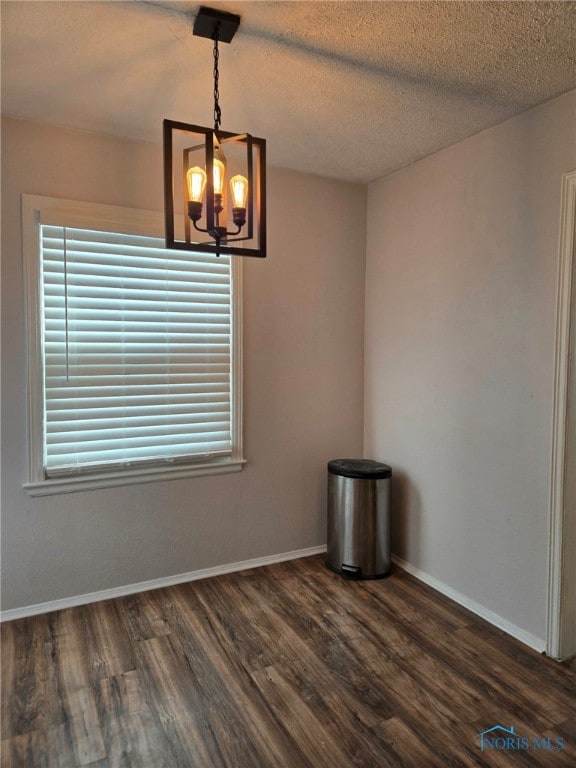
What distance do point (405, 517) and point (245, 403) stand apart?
1.34m

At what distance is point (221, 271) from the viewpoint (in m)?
3.09

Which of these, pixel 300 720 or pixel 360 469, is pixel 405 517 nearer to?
pixel 360 469

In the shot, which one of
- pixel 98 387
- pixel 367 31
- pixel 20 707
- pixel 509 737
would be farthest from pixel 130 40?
pixel 509 737

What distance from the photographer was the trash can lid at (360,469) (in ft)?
10.2

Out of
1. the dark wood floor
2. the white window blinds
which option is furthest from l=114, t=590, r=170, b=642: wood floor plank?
the white window blinds

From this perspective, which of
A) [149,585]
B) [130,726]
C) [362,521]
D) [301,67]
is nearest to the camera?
[130,726]

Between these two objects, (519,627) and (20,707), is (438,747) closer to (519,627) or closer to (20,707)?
(519,627)

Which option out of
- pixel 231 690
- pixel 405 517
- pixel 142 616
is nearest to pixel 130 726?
pixel 231 690

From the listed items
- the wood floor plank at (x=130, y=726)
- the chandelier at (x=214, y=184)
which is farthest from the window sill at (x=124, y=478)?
the chandelier at (x=214, y=184)

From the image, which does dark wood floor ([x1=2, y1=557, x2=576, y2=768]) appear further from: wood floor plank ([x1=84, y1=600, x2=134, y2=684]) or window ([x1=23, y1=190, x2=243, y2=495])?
window ([x1=23, y1=190, x2=243, y2=495])

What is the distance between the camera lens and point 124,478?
2875mm

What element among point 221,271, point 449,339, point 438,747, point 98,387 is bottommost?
point 438,747

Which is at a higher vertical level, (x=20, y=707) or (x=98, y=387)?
(x=98, y=387)

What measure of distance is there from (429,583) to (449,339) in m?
1.54
